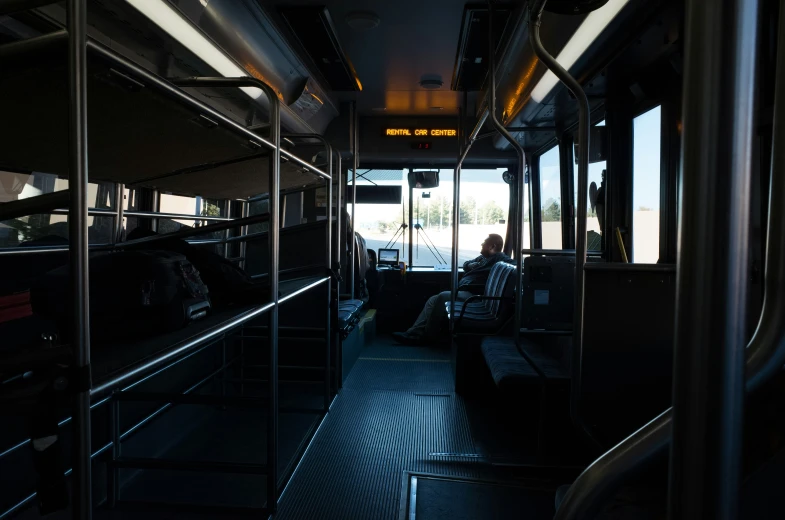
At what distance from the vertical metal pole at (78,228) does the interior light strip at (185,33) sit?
1.50m

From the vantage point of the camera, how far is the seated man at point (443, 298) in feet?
19.0

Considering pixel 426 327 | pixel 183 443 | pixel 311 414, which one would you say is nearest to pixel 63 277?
pixel 183 443

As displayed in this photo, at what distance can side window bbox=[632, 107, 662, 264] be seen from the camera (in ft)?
10.1

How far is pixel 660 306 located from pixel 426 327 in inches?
166

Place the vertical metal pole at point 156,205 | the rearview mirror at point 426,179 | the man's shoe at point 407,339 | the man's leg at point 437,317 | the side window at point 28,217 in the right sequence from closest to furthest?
the side window at point 28,217
the vertical metal pole at point 156,205
the man's leg at point 437,317
the man's shoe at point 407,339
the rearview mirror at point 426,179

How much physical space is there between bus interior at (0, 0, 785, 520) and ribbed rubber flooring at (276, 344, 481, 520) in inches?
0.9

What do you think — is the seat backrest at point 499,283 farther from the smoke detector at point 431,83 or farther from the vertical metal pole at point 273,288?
the vertical metal pole at point 273,288

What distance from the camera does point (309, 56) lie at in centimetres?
438

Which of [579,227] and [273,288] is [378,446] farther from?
[579,227]

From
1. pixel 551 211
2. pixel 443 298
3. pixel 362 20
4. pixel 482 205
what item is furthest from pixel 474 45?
pixel 443 298

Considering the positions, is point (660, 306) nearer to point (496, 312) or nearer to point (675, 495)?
point (675, 495)

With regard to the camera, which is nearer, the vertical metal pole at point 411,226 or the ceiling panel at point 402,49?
the ceiling panel at point 402,49

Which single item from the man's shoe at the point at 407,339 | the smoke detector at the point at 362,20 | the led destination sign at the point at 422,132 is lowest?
the man's shoe at the point at 407,339

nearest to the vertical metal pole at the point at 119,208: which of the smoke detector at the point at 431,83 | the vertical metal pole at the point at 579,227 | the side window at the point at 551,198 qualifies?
the vertical metal pole at the point at 579,227
